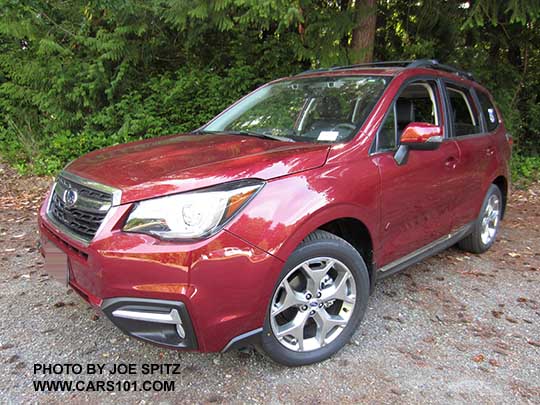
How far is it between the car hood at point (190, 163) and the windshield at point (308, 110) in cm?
25

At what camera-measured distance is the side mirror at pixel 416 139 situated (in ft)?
9.29

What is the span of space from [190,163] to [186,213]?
0.41 m

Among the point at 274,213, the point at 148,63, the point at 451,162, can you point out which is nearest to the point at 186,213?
the point at 274,213

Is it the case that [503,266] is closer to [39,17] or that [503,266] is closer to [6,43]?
[39,17]

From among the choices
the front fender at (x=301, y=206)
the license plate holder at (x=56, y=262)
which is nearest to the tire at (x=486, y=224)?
the front fender at (x=301, y=206)

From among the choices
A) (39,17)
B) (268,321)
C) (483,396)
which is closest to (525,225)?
(483,396)

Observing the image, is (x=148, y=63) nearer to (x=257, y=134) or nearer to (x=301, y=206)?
(x=257, y=134)

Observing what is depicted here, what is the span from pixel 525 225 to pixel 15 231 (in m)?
6.16

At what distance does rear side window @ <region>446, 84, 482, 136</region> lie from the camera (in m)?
3.67

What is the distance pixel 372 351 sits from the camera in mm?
2719

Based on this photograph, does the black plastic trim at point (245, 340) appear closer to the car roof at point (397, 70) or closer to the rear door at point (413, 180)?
the rear door at point (413, 180)

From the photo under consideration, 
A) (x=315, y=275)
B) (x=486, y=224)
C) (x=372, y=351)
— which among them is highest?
(x=315, y=275)

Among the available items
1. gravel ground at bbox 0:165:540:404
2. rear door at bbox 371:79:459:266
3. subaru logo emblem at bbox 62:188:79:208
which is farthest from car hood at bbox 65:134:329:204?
gravel ground at bbox 0:165:540:404

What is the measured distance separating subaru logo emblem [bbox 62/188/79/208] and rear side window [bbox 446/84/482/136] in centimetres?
290
